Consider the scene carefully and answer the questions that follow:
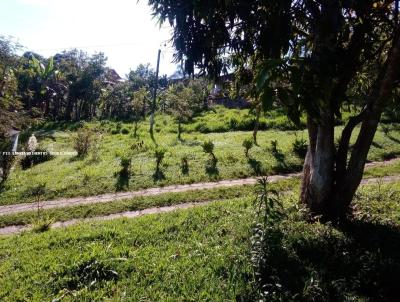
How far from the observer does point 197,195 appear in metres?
9.41

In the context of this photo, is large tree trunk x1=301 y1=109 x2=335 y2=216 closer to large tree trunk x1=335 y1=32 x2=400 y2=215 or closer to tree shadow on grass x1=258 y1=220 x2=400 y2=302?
large tree trunk x1=335 y1=32 x2=400 y2=215

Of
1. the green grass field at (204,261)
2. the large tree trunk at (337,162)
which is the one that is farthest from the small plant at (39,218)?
the large tree trunk at (337,162)

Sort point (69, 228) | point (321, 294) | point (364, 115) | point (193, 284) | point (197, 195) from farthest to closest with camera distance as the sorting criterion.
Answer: point (197, 195)
point (69, 228)
point (364, 115)
point (193, 284)
point (321, 294)

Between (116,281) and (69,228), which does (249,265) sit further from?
(69,228)

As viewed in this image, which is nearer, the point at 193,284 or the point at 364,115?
the point at 193,284

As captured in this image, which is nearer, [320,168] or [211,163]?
[320,168]

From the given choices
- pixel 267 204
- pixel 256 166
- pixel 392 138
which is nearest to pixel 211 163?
pixel 256 166

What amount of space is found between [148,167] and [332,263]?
846 cm

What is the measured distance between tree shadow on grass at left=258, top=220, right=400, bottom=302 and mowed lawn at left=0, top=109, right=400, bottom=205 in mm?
5887

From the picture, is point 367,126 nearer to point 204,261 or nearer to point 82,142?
point 204,261

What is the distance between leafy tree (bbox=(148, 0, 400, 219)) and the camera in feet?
12.0

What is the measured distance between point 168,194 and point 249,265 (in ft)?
17.4

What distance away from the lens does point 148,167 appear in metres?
12.3

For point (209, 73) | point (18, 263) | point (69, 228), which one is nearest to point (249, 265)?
point (209, 73)
